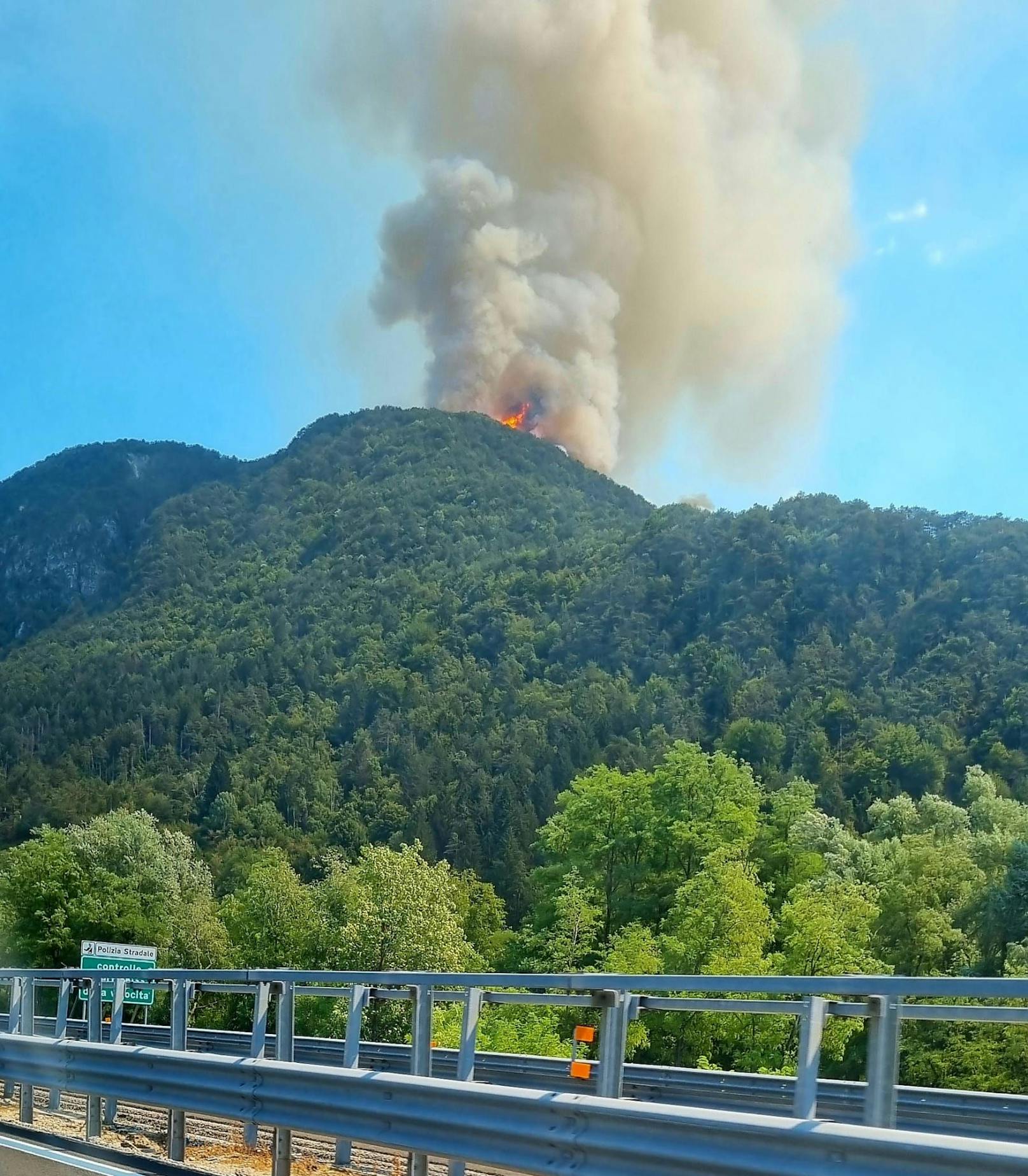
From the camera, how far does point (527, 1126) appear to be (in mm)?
6359

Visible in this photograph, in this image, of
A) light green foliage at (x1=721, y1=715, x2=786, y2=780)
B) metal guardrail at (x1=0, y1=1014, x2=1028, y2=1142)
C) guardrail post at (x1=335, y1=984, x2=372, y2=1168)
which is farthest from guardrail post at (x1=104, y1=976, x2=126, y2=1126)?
light green foliage at (x1=721, y1=715, x2=786, y2=780)

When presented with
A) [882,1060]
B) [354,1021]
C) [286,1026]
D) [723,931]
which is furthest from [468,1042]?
[723,931]

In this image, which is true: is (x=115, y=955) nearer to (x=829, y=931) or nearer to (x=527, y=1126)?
(x=527, y=1126)

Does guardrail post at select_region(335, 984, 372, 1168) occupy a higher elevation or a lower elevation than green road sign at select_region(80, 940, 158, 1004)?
higher

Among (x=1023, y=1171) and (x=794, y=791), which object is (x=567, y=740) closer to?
(x=794, y=791)

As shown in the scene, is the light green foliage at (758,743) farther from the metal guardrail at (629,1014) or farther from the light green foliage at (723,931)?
the metal guardrail at (629,1014)

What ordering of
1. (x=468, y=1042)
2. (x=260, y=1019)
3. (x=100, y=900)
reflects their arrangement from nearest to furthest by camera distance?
1. (x=468, y=1042)
2. (x=260, y=1019)
3. (x=100, y=900)

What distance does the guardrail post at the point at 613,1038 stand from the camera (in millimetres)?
6844

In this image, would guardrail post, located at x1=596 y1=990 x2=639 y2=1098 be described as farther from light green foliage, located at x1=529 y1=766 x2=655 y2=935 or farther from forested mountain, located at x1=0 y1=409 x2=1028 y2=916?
forested mountain, located at x1=0 y1=409 x2=1028 y2=916

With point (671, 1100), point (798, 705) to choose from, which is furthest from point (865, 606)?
point (671, 1100)

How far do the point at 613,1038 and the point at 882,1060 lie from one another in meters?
1.81

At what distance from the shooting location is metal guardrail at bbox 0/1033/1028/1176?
4.98 meters

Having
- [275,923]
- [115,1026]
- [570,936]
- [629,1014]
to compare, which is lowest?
[275,923]

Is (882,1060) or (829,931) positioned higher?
(882,1060)
